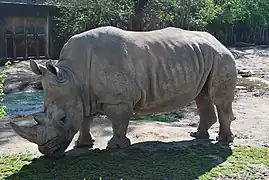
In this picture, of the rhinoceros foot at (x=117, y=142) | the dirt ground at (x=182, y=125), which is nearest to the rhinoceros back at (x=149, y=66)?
the rhinoceros foot at (x=117, y=142)

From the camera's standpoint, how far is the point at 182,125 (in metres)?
9.23

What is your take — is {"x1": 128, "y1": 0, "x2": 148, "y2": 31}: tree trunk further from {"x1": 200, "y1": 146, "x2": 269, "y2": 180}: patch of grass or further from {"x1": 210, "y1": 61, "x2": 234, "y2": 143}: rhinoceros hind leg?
{"x1": 200, "y1": 146, "x2": 269, "y2": 180}: patch of grass

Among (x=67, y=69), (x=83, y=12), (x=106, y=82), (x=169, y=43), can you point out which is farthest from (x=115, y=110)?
(x=83, y=12)

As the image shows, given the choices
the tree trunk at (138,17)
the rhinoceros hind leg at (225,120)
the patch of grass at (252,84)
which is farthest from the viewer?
the tree trunk at (138,17)

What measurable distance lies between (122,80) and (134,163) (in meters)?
0.99

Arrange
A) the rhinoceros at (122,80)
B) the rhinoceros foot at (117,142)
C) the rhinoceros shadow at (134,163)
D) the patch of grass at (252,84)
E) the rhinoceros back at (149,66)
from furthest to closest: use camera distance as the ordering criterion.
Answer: the patch of grass at (252,84), the rhinoceros foot at (117,142), the rhinoceros back at (149,66), the rhinoceros at (122,80), the rhinoceros shadow at (134,163)

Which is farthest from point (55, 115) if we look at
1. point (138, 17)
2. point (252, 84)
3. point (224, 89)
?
point (138, 17)

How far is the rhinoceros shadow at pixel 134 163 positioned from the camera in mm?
4926

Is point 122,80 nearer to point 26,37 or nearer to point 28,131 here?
point 28,131

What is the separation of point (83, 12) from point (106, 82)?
16225 millimetres

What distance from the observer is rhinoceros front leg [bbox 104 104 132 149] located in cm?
554

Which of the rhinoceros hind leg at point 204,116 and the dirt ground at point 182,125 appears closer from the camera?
the rhinoceros hind leg at point 204,116

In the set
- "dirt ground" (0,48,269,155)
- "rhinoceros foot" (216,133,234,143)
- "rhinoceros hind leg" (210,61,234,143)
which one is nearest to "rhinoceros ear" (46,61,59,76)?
"dirt ground" (0,48,269,155)

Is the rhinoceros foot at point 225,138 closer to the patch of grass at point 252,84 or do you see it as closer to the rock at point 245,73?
the patch of grass at point 252,84
